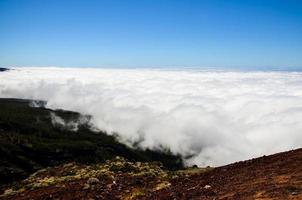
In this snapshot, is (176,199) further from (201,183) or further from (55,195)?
(55,195)

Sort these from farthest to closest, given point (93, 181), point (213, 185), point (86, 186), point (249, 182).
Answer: point (93, 181), point (86, 186), point (213, 185), point (249, 182)

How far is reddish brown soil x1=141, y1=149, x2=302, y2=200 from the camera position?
2202cm

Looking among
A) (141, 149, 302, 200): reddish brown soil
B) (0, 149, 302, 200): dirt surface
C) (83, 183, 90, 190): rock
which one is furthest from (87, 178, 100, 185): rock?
(141, 149, 302, 200): reddish brown soil

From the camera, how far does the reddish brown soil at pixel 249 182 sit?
22016 millimetres

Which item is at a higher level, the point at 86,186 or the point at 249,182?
the point at 249,182

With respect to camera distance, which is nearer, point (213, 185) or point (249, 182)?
point (249, 182)

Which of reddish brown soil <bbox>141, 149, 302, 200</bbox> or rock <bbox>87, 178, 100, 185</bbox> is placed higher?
reddish brown soil <bbox>141, 149, 302, 200</bbox>

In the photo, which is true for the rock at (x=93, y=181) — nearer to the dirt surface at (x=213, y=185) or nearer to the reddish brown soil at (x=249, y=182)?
the dirt surface at (x=213, y=185)

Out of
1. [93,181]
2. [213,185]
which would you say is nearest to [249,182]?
[213,185]

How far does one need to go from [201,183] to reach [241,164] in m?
5.78

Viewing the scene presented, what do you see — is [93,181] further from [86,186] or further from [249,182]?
[249,182]

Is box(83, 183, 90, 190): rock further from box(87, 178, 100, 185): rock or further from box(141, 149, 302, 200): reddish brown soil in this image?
box(141, 149, 302, 200): reddish brown soil

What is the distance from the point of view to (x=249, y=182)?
83.0 ft

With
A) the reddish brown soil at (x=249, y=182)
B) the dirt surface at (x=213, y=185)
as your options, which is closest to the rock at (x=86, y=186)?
the dirt surface at (x=213, y=185)
